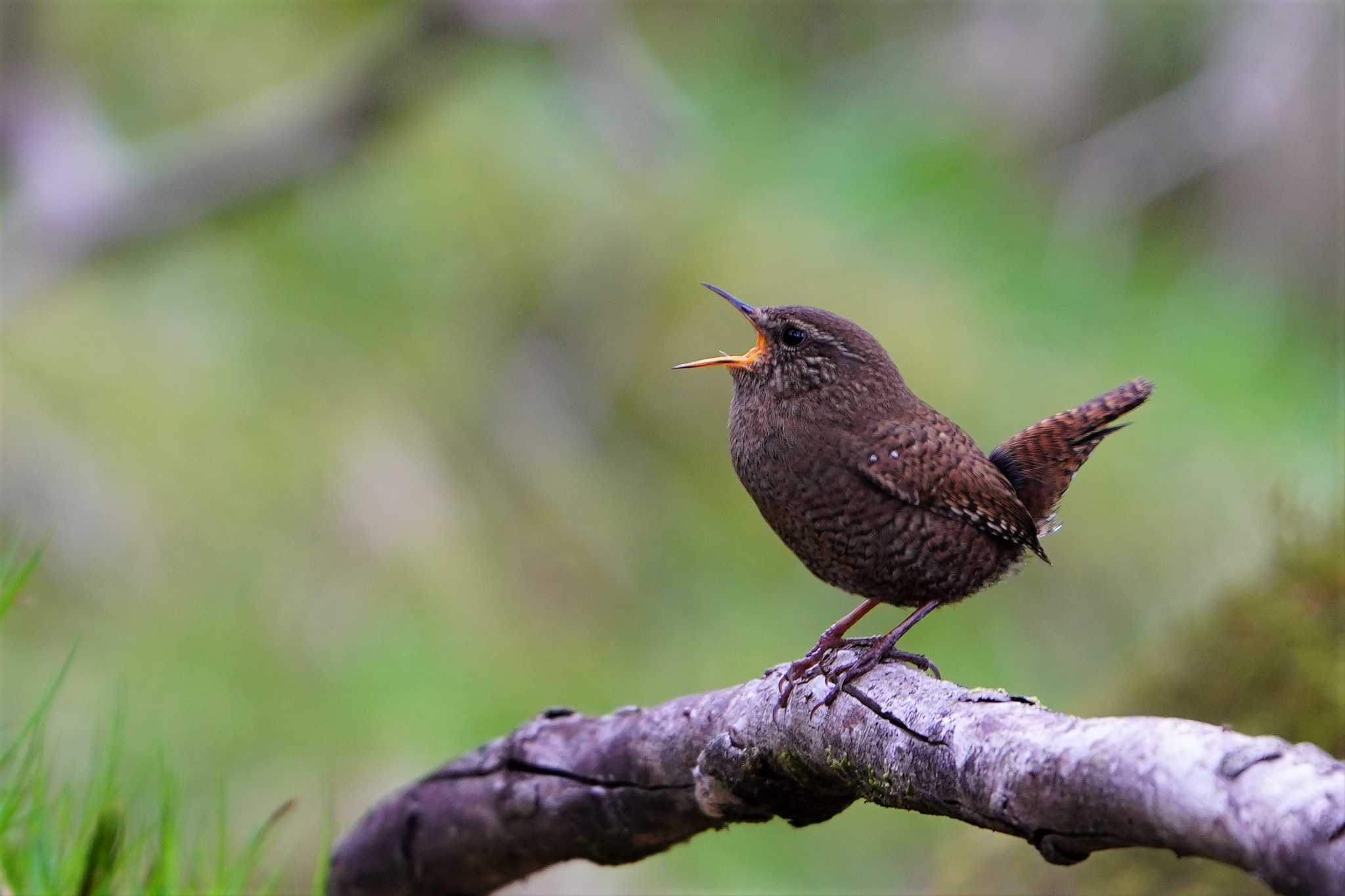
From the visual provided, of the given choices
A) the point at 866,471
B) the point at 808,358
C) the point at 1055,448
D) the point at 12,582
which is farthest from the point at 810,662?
the point at 12,582

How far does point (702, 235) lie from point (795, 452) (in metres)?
6.24

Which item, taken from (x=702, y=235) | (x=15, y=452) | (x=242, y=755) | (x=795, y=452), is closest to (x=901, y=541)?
(x=795, y=452)

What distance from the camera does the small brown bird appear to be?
2.80 m

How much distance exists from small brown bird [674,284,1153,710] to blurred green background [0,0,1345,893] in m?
2.38

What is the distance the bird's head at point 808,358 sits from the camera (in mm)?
3021

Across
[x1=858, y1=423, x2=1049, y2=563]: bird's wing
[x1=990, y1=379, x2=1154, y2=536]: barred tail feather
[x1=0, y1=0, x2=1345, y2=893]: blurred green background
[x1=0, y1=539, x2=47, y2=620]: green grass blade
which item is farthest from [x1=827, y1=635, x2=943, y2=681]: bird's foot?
[x1=0, y1=0, x2=1345, y2=893]: blurred green background

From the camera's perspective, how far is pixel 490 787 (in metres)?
2.80

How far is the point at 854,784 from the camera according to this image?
2.14 metres

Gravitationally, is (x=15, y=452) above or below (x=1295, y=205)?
below

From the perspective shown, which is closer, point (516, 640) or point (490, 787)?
point (490, 787)

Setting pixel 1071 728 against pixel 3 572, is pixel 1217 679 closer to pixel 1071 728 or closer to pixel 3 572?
pixel 1071 728

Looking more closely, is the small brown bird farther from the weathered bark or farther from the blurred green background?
the blurred green background

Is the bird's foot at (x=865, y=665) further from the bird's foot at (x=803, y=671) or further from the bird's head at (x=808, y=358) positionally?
Result: the bird's head at (x=808, y=358)

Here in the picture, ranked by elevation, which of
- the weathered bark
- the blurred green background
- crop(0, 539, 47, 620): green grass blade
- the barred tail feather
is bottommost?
the weathered bark
